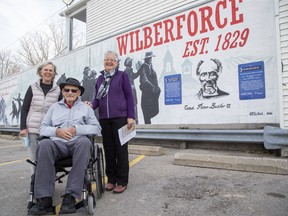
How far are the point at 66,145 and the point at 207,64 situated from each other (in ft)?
13.1

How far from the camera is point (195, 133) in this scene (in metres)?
5.84

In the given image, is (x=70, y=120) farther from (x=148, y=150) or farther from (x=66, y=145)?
(x=148, y=150)

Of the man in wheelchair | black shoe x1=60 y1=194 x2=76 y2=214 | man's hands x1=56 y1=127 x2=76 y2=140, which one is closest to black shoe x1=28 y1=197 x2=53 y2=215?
the man in wheelchair

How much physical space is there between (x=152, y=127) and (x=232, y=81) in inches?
94.3

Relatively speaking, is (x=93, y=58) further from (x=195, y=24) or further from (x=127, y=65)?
(x=195, y=24)

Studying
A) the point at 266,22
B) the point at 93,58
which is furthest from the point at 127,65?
the point at 266,22

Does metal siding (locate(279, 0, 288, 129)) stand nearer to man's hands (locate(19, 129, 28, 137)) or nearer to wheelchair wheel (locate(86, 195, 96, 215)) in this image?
wheelchair wheel (locate(86, 195, 96, 215))

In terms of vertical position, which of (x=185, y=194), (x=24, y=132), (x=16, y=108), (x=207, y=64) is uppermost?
(x=207, y=64)

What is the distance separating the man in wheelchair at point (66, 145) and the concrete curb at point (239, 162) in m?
2.19

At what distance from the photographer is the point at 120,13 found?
39.1 feet

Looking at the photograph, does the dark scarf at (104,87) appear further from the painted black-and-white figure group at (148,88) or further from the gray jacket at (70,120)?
the painted black-and-white figure group at (148,88)

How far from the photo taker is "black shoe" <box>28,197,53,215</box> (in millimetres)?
2604

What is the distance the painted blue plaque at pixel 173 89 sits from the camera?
6453mm
